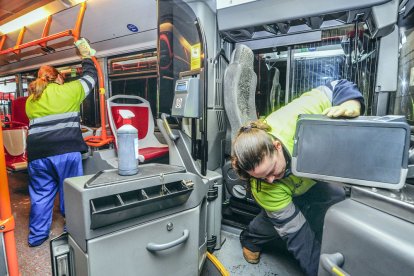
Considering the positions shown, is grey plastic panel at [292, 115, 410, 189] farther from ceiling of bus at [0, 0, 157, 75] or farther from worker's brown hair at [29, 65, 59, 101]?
ceiling of bus at [0, 0, 157, 75]

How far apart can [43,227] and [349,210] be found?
97.9 inches

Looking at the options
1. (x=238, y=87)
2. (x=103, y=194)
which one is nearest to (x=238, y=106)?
(x=238, y=87)

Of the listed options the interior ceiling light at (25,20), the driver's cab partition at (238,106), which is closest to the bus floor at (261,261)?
the driver's cab partition at (238,106)

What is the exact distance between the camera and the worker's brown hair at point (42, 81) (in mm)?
2092

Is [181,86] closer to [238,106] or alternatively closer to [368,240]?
[238,106]

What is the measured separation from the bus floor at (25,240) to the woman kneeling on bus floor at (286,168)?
1.69 m

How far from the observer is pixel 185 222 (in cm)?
118

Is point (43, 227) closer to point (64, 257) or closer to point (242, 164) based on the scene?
point (64, 257)

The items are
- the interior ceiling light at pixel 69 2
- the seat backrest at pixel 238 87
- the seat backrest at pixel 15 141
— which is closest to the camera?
the seat backrest at pixel 238 87

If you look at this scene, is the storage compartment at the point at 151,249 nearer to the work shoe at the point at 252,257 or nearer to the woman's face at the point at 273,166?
the woman's face at the point at 273,166

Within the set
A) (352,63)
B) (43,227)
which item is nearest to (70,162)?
(43,227)

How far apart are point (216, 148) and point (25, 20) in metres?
4.20

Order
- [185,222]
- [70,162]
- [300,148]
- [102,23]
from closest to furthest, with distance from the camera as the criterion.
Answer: [300,148] → [185,222] → [70,162] → [102,23]

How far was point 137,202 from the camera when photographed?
951 mm
